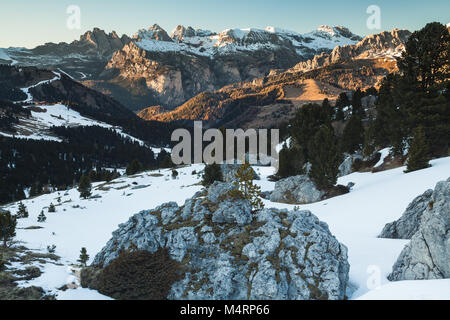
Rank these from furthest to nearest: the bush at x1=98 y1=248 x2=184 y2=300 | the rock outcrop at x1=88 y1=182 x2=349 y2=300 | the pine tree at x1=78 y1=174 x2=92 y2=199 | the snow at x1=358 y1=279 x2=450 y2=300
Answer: the pine tree at x1=78 y1=174 x2=92 y2=199, the bush at x1=98 y1=248 x2=184 y2=300, the rock outcrop at x1=88 y1=182 x2=349 y2=300, the snow at x1=358 y1=279 x2=450 y2=300


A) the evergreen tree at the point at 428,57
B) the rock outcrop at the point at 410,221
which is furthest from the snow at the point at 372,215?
the evergreen tree at the point at 428,57

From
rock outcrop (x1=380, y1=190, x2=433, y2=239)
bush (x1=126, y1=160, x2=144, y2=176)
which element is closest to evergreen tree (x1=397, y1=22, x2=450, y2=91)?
rock outcrop (x1=380, y1=190, x2=433, y2=239)

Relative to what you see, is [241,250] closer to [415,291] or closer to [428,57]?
[415,291]

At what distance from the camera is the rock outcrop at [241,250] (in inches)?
546

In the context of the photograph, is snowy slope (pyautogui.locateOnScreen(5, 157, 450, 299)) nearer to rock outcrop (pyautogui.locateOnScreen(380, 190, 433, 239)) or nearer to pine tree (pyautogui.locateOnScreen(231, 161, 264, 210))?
rock outcrop (pyautogui.locateOnScreen(380, 190, 433, 239))

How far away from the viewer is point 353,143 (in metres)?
55.9

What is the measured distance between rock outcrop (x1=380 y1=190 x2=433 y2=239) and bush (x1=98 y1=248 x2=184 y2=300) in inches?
641

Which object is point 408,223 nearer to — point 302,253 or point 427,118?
point 302,253

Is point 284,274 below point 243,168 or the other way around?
below

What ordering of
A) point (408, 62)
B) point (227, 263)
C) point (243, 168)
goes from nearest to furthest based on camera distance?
point (227, 263)
point (243, 168)
point (408, 62)

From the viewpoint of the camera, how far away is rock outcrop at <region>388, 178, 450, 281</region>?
1209cm

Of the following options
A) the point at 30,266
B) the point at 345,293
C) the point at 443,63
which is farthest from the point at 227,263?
the point at 443,63

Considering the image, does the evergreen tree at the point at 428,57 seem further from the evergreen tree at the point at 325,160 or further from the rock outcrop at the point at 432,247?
the rock outcrop at the point at 432,247

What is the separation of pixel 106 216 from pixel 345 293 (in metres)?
39.1
